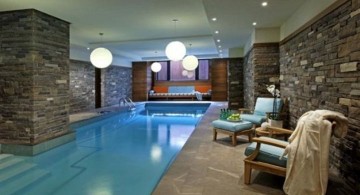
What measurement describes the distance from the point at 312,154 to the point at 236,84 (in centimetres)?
790

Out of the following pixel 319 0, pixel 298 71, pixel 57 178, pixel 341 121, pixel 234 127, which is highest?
pixel 319 0

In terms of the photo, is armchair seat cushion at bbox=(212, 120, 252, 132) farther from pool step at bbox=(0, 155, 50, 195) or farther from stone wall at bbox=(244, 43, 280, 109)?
pool step at bbox=(0, 155, 50, 195)

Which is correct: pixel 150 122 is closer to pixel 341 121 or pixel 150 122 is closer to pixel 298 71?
pixel 298 71

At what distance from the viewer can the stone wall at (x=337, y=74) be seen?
245 cm

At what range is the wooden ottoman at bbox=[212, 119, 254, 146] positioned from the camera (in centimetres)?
432

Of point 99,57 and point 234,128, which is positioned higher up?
point 99,57

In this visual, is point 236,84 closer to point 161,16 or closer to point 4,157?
point 161,16

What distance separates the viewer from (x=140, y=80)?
14148mm

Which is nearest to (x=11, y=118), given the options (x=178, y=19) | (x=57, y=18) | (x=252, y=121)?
(x=57, y=18)

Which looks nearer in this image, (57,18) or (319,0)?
(319,0)

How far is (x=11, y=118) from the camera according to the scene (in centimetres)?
480

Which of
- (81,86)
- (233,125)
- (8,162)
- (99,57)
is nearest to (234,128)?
(233,125)

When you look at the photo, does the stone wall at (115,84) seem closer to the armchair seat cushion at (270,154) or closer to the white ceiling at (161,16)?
the white ceiling at (161,16)

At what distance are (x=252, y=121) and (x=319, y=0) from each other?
2384mm
